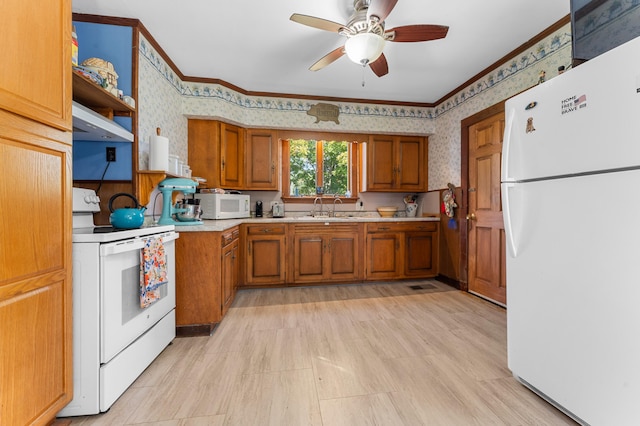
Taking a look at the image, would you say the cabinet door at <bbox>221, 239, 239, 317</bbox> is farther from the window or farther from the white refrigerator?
the white refrigerator

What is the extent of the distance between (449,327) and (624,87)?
1998 millimetres

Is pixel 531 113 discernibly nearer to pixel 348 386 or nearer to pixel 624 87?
pixel 624 87

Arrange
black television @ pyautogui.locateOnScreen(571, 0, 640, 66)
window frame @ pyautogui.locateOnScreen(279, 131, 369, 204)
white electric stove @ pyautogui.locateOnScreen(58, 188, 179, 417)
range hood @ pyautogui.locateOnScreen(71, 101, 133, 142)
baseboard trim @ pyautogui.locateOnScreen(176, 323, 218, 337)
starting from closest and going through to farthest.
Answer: black television @ pyautogui.locateOnScreen(571, 0, 640, 66) → white electric stove @ pyautogui.locateOnScreen(58, 188, 179, 417) → range hood @ pyautogui.locateOnScreen(71, 101, 133, 142) → baseboard trim @ pyautogui.locateOnScreen(176, 323, 218, 337) → window frame @ pyautogui.locateOnScreen(279, 131, 369, 204)

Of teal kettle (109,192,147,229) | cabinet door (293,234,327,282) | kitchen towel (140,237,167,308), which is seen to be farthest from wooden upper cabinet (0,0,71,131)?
cabinet door (293,234,327,282)

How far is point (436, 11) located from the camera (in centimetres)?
213

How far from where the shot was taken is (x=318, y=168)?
4.29m

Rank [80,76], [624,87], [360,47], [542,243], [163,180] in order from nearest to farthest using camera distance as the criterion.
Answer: [624,87] < [542,243] < [80,76] < [360,47] < [163,180]

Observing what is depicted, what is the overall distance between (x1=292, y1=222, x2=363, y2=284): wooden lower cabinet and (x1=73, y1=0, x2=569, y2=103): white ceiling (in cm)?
186

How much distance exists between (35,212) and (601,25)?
2717 mm

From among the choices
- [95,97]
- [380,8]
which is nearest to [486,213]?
[380,8]

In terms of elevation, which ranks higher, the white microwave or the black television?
the black television

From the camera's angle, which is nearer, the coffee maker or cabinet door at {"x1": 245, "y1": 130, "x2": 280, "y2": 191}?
the coffee maker

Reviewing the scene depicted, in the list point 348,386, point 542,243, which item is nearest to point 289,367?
point 348,386

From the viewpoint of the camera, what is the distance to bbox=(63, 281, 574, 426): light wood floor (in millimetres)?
1372
